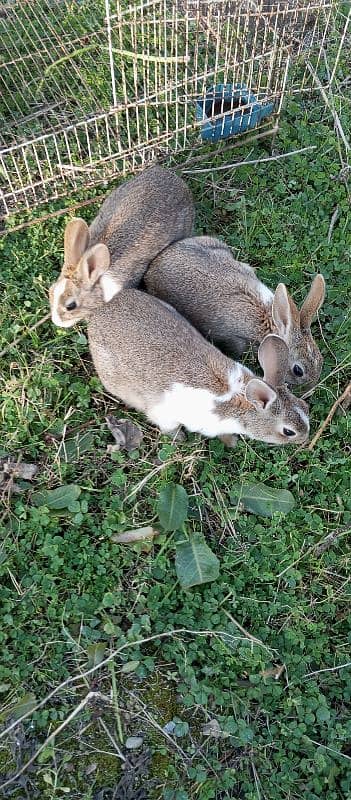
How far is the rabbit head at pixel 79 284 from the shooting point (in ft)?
12.0

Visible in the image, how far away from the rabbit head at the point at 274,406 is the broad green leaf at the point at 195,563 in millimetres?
644

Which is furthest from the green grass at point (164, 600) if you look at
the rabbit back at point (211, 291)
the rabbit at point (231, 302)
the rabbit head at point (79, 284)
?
the rabbit back at point (211, 291)

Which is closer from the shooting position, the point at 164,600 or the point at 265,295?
the point at 164,600

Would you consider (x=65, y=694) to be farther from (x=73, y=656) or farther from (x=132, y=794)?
(x=132, y=794)

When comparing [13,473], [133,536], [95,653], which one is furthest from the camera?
[13,473]

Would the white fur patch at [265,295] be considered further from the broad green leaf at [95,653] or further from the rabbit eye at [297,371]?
the broad green leaf at [95,653]

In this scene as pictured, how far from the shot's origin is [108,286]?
382 cm

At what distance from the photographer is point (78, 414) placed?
11.8 feet

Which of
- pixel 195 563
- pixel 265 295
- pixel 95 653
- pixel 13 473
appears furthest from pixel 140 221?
pixel 95 653

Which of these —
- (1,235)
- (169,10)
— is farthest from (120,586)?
(169,10)

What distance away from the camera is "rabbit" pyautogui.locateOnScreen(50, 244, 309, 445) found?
3395 millimetres

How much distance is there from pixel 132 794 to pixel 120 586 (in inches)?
31.9

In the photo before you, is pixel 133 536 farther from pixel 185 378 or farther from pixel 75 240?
pixel 75 240

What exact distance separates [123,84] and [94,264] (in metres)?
1.42
